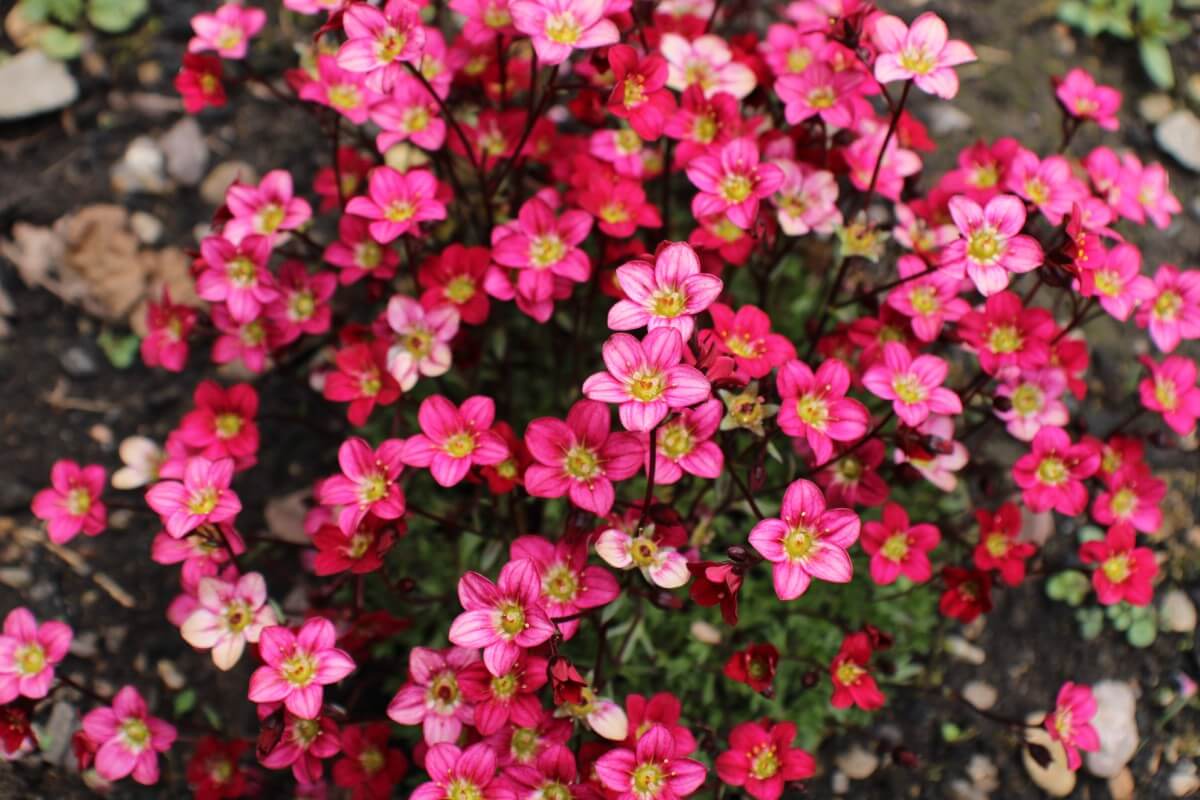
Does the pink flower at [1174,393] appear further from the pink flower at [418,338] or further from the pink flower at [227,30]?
the pink flower at [227,30]

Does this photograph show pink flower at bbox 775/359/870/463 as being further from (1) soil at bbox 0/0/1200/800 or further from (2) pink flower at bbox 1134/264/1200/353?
(1) soil at bbox 0/0/1200/800

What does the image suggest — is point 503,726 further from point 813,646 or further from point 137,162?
point 137,162

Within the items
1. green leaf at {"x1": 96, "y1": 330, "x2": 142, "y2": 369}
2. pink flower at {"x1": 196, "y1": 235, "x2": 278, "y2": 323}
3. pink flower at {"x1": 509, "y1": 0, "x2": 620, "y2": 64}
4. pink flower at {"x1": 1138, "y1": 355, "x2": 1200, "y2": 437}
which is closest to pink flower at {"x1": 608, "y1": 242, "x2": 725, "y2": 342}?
pink flower at {"x1": 509, "y1": 0, "x2": 620, "y2": 64}

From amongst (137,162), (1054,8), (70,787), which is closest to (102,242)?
(137,162)

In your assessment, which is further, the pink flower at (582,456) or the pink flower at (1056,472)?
the pink flower at (1056,472)

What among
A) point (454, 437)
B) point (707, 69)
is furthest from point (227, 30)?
point (454, 437)

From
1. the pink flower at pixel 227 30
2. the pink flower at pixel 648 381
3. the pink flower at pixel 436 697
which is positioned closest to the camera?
the pink flower at pixel 648 381

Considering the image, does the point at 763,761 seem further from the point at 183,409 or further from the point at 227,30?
the point at 227,30

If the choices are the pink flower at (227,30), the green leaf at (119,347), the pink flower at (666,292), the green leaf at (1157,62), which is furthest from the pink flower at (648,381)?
the green leaf at (1157,62)
